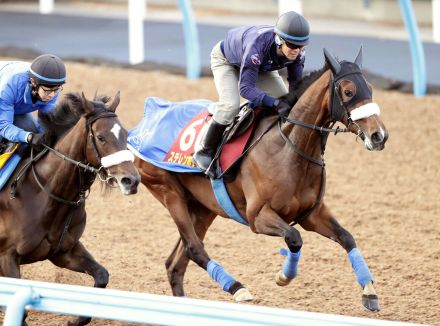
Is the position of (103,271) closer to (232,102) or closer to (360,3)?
(232,102)

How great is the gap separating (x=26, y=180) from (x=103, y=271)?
2.45 ft

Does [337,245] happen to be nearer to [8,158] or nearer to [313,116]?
[313,116]

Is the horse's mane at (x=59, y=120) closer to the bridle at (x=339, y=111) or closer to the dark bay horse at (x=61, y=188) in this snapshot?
the dark bay horse at (x=61, y=188)

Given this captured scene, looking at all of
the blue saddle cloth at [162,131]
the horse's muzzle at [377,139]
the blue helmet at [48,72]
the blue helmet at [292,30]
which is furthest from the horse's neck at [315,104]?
the blue helmet at [48,72]

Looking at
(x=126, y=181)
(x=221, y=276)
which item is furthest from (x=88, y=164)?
(x=221, y=276)

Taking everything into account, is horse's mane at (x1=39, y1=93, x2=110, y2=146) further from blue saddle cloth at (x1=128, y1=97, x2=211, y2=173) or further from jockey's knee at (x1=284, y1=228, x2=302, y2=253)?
jockey's knee at (x1=284, y1=228, x2=302, y2=253)

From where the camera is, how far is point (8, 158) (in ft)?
20.8

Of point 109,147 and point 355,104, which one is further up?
point 355,104

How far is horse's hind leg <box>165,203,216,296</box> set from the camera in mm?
6988

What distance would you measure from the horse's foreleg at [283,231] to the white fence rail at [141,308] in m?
2.19

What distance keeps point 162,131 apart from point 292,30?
1.51m

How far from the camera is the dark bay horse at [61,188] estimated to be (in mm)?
5884

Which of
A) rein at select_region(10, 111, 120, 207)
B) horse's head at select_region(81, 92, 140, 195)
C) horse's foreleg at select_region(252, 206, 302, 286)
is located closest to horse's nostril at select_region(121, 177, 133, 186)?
horse's head at select_region(81, 92, 140, 195)

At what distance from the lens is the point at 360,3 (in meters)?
18.0
